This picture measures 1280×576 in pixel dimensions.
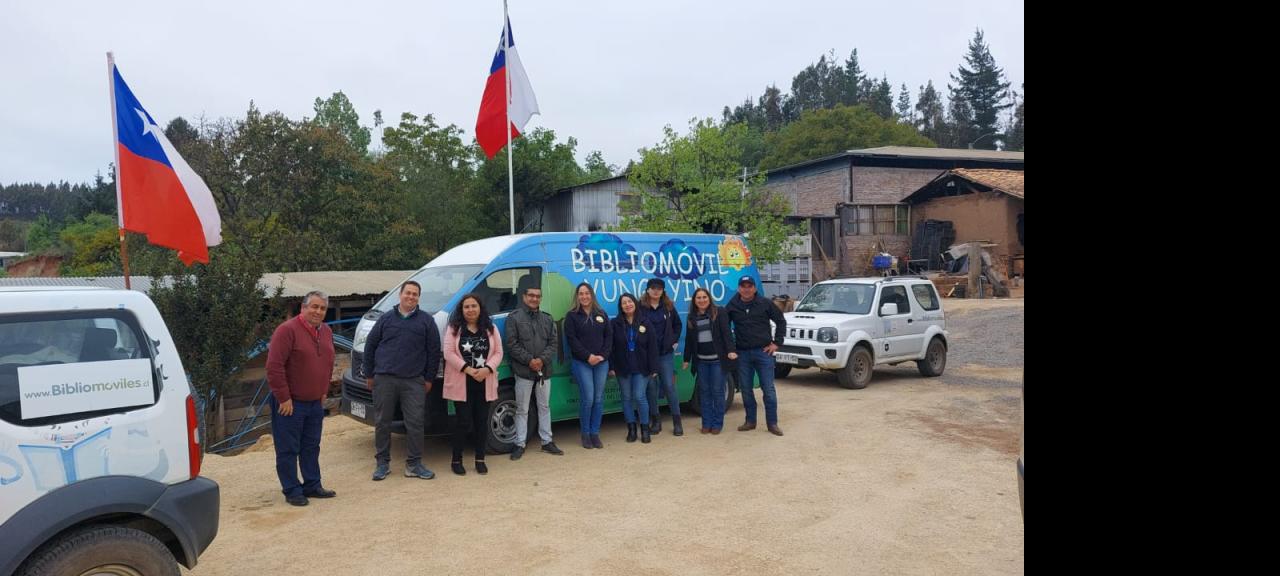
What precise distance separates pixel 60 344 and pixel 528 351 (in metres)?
4.55

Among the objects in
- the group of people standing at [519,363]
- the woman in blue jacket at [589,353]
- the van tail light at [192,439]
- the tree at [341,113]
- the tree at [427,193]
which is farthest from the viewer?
the tree at [341,113]

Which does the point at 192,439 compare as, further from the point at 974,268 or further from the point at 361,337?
the point at 974,268

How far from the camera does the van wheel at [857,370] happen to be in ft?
40.6

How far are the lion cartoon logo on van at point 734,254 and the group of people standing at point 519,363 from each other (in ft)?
3.87

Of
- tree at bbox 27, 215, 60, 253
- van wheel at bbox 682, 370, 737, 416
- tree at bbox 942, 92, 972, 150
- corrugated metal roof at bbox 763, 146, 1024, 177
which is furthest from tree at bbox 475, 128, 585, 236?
tree at bbox 942, 92, 972, 150

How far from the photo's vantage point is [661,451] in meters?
8.38

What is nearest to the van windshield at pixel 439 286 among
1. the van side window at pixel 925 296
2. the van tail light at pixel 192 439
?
the van tail light at pixel 192 439

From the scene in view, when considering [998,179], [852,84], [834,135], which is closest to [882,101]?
[852,84]

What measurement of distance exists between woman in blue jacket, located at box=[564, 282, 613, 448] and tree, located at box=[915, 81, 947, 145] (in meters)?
72.3

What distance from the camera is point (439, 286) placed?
27.9ft

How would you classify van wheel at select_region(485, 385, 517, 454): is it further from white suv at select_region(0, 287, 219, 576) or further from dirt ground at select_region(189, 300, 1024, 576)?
white suv at select_region(0, 287, 219, 576)

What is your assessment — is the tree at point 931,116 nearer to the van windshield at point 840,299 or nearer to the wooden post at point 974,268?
the wooden post at point 974,268
